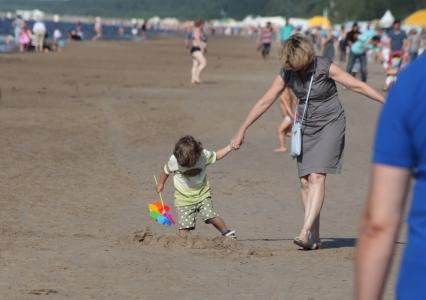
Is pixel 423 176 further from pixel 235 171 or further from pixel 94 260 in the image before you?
pixel 235 171

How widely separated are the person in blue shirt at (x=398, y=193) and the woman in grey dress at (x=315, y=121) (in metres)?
4.93

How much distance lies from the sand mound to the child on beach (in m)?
0.11

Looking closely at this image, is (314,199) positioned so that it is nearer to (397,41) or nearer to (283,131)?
(283,131)

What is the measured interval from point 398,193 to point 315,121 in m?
5.21

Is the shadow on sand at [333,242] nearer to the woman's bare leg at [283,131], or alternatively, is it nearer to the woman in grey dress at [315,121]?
the woman in grey dress at [315,121]

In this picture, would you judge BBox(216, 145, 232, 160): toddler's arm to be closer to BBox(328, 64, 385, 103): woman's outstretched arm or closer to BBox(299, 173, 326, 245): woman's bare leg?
BBox(299, 173, 326, 245): woman's bare leg

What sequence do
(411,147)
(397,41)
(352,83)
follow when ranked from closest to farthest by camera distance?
(411,147) → (352,83) → (397,41)

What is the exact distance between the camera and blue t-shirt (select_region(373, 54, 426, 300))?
2916 millimetres

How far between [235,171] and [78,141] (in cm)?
338

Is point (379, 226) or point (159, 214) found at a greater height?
point (379, 226)

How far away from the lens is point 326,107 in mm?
8188

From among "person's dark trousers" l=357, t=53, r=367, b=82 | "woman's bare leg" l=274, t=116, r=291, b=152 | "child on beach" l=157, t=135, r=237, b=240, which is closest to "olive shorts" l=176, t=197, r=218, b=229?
"child on beach" l=157, t=135, r=237, b=240

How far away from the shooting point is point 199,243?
8320 millimetres

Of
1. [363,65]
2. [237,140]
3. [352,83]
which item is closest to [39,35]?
[363,65]
